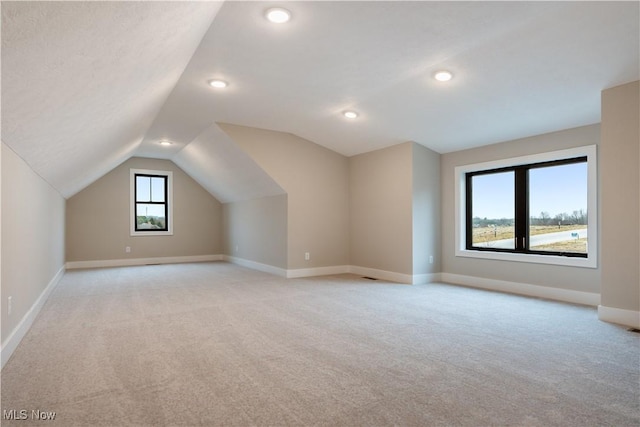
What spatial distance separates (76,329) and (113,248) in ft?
18.6

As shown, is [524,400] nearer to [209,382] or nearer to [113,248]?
[209,382]

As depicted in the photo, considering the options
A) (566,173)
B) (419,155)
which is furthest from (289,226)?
(566,173)

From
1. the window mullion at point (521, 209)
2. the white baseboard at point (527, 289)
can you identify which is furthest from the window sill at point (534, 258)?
the white baseboard at point (527, 289)

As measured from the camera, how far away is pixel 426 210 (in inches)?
247

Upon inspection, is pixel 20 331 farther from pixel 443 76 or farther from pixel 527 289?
pixel 527 289

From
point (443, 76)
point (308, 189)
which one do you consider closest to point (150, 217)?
point (308, 189)

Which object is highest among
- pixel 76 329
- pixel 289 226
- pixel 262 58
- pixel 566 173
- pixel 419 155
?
pixel 262 58

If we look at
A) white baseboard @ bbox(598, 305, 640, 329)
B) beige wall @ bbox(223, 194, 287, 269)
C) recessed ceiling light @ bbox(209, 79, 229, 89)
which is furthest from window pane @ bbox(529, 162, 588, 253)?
recessed ceiling light @ bbox(209, 79, 229, 89)

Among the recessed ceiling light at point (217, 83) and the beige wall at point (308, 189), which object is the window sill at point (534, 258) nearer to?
the beige wall at point (308, 189)

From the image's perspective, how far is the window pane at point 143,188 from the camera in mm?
9227

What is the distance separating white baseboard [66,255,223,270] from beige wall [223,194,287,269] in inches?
23.4

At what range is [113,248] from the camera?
28.8 feet

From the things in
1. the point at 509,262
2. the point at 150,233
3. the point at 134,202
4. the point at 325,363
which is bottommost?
the point at 325,363

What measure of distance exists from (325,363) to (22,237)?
2943mm
